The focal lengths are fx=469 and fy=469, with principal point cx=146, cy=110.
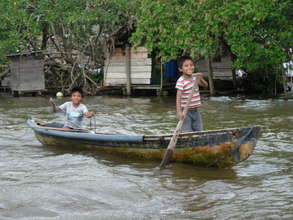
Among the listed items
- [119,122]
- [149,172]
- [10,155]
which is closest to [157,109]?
[119,122]

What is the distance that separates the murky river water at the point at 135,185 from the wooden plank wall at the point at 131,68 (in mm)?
8677

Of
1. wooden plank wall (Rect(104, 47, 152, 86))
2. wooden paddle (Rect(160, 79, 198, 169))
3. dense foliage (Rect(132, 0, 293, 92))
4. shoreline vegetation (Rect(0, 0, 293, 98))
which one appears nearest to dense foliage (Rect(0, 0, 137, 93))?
shoreline vegetation (Rect(0, 0, 293, 98))

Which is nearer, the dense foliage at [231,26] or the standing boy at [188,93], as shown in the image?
the standing boy at [188,93]

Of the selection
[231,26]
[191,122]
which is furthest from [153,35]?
[191,122]

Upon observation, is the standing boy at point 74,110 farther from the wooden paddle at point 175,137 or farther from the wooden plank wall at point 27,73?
the wooden plank wall at point 27,73

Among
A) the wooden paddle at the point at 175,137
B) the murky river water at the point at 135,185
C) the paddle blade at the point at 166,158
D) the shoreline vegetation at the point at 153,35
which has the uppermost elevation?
the shoreline vegetation at the point at 153,35

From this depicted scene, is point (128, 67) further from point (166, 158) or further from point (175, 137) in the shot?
point (175, 137)

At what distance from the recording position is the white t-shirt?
8.05m

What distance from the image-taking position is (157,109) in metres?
14.1

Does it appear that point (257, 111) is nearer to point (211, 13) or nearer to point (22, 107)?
point (211, 13)

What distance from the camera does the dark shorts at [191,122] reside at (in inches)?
259

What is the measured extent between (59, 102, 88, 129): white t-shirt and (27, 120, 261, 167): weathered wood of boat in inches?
18.9

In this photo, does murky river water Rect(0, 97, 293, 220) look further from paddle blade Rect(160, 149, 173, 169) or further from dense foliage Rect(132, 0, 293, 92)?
dense foliage Rect(132, 0, 293, 92)

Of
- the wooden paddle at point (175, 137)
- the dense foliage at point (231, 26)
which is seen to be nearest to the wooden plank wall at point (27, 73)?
the dense foliage at point (231, 26)
